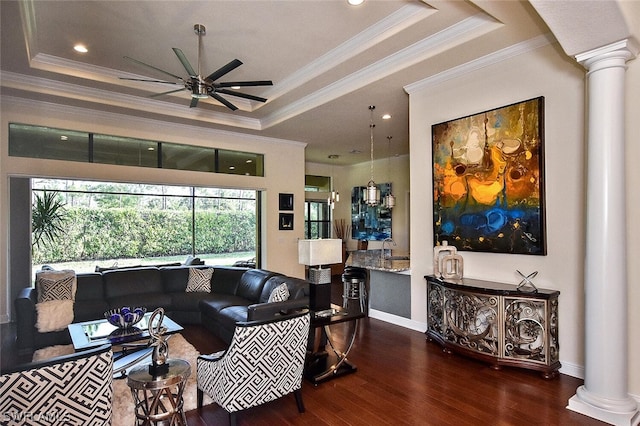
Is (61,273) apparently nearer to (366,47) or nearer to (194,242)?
(194,242)

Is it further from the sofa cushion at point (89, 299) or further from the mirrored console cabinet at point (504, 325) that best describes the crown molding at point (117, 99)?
the mirrored console cabinet at point (504, 325)

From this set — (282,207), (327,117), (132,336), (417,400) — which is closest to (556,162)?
(417,400)

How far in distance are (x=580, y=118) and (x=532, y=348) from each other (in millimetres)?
2299

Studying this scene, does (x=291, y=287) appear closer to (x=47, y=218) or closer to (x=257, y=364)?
(x=257, y=364)

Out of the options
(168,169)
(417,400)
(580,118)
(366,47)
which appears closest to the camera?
(417,400)

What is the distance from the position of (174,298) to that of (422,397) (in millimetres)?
3819

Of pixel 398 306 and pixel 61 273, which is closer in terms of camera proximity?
pixel 61 273

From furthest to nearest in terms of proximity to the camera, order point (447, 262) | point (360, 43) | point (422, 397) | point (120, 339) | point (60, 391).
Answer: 1. point (447, 262)
2. point (360, 43)
3. point (120, 339)
4. point (422, 397)
5. point (60, 391)

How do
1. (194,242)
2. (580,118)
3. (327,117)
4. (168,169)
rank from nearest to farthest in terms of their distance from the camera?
1. (580,118)
2. (327,117)
3. (168,169)
4. (194,242)

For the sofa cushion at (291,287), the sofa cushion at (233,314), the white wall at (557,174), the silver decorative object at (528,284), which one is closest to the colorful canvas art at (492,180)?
the white wall at (557,174)

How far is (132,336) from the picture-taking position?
348cm

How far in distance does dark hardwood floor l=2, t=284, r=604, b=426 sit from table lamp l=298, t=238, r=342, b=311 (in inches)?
31.4

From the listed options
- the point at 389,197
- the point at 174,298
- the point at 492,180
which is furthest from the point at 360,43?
the point at 174,298

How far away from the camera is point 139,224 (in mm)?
7383
